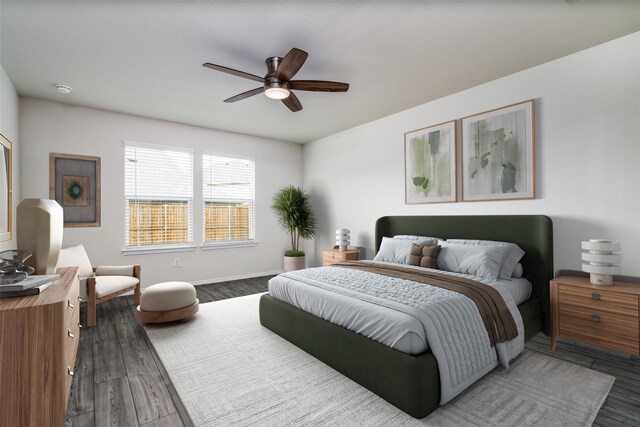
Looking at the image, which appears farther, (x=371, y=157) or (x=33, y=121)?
(x=371, y=157)

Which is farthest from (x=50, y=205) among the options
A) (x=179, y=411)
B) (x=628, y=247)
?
(x=628, y=247)

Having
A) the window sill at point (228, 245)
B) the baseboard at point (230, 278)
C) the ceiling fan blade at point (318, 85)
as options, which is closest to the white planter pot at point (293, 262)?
Answer: the baseboard at point (230, 278)

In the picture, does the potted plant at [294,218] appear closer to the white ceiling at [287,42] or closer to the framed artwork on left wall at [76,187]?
the white ceiling at [287,42]

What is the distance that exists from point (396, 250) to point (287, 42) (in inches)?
108

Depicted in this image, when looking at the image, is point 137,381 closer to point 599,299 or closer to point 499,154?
point 599,299

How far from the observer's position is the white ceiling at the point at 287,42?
2.36m

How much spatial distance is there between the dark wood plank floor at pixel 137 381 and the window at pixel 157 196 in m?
1.71

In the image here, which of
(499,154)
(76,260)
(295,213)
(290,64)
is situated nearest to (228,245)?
(295,213)

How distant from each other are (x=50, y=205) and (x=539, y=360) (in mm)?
4067

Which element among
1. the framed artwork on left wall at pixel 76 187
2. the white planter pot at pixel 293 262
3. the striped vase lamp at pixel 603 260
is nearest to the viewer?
the striped vase lamp at pixel 603 260

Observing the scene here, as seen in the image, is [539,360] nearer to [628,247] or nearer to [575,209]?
[628,247]

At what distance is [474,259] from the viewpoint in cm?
322

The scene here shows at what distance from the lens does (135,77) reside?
Answer: 3.47 meters

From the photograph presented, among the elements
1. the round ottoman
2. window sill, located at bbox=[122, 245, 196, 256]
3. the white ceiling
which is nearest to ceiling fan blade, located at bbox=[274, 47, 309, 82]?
the white ceiling
